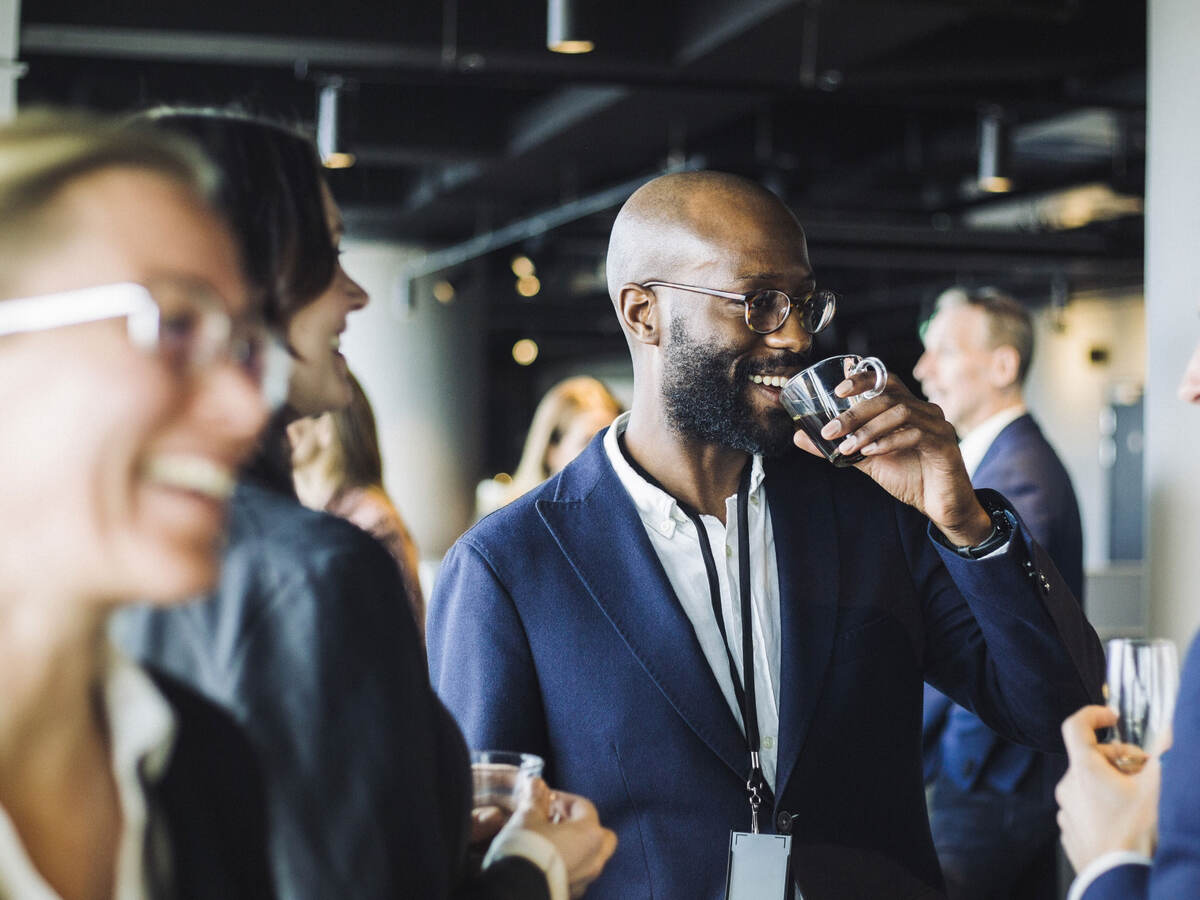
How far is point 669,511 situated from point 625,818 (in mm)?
477

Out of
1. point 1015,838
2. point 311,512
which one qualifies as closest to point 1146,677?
point 311,512

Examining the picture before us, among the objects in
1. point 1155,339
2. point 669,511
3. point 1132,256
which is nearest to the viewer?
point 669,511

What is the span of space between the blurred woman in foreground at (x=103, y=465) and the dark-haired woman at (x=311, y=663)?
0.07 m

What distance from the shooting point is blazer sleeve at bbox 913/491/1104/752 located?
6.00ft

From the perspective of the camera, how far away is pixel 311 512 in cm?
100

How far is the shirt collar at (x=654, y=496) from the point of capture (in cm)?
200

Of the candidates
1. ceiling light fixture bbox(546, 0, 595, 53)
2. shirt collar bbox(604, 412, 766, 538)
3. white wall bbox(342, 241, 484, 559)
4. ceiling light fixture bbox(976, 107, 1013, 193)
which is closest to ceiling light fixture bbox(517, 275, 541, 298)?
white wall bbox(342, 241, 484, 559)

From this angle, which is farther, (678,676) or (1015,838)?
(1015,838)

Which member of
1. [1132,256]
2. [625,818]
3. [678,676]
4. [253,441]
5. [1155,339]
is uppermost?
[1132,256]

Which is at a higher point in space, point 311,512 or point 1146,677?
point 311,512

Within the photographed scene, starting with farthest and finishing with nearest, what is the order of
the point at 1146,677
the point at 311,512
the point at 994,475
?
the point at 994,475, the point at 1146,677, the point at 311,512

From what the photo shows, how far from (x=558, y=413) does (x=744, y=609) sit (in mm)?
3643

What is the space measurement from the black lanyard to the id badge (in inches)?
1.4

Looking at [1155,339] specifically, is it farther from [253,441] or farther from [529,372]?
[529,372]
